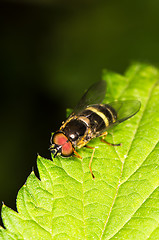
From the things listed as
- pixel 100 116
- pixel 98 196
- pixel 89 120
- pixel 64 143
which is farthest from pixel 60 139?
pixel 98 196

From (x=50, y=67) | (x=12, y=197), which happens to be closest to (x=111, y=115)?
(x=12, y=197)

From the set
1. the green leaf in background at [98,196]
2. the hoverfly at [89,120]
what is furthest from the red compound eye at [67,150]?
the green leaf in background at [98,196]

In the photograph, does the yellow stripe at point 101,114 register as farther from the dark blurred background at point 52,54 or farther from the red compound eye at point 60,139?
the dark blurred background at point 52,54

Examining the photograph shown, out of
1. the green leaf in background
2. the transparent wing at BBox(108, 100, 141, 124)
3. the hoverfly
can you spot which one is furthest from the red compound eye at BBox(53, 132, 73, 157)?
the transparent wing at BBox(108, 100, 141, 124)

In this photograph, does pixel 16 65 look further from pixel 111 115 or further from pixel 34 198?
pixel 34 198

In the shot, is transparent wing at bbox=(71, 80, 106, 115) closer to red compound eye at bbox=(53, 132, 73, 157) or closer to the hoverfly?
the hoverfly

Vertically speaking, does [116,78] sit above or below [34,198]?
above

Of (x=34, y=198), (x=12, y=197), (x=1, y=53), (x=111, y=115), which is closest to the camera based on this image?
(x=34, y=198)
